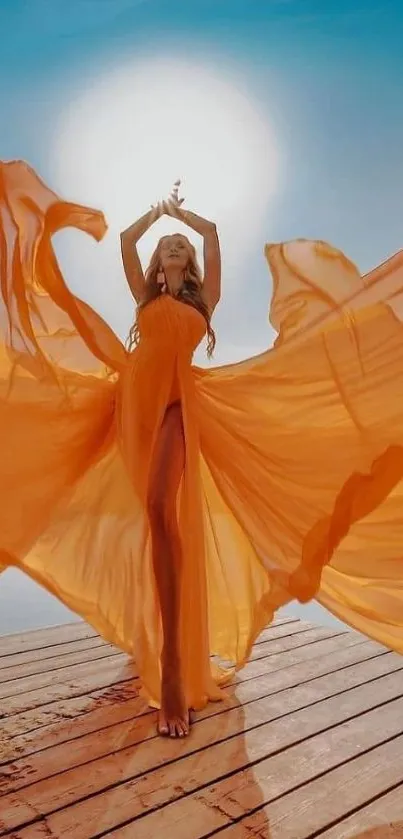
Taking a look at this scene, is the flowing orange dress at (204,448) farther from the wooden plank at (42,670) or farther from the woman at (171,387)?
the wooden plank at (42,670)

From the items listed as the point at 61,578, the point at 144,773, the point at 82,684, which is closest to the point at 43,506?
the point at 61,578

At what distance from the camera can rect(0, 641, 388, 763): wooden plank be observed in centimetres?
211

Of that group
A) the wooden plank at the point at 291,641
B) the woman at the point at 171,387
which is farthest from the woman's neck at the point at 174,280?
the wooden plank at the point at 291,641

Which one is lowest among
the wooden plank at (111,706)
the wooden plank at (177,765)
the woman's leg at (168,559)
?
the wooden plank at (111,706)

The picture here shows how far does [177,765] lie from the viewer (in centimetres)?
191

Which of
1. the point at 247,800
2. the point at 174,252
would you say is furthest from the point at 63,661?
the point at 174,252

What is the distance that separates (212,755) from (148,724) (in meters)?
0.34

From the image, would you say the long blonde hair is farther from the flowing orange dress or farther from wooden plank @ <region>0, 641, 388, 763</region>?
wooden plank @ <region>0, 641, 388, 763</region>

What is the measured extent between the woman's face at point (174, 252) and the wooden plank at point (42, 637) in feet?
6.68

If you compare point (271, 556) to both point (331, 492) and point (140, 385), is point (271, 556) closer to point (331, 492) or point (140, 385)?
point (331, 492)

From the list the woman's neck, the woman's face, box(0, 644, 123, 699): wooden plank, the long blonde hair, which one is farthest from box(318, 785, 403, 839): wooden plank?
the woman's face

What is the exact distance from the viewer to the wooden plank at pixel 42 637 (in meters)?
3.16

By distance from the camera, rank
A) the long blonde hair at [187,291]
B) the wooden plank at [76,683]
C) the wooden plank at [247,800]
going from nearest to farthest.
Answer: the wooden plank at [247,800], the wooden plank at [76,683], the long blonde hair at [187,291]

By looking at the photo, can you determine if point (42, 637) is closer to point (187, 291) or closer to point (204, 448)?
point (204, 448)
